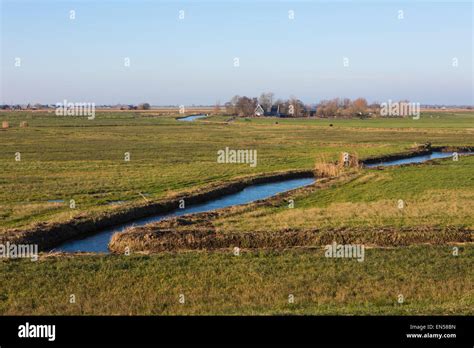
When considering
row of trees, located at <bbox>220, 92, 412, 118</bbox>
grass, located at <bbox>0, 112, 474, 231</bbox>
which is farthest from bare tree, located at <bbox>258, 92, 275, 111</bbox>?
grass, located at <bbox>0, 112, 474, 231</bbox>

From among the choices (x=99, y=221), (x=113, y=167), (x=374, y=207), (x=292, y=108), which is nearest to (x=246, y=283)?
(x=99, y=221)

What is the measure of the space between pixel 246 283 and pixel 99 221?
1054 cm

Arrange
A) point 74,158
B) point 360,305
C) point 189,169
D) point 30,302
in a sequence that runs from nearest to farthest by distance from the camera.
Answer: point 360,305 < point 30,302 < point 189,169 < point 74,158

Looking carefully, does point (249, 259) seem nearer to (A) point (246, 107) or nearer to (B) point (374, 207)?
(B) point (374, 207)

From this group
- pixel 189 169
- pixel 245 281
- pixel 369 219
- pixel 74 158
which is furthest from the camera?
pixel 74 158

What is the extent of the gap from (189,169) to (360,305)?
1152 inches

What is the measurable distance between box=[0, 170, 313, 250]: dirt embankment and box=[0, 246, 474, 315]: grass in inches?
113

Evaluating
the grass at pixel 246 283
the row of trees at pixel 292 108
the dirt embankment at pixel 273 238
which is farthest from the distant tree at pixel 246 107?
the grass at pixel 246 283

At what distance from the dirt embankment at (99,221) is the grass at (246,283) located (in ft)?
9.42

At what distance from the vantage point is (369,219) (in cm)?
2200
